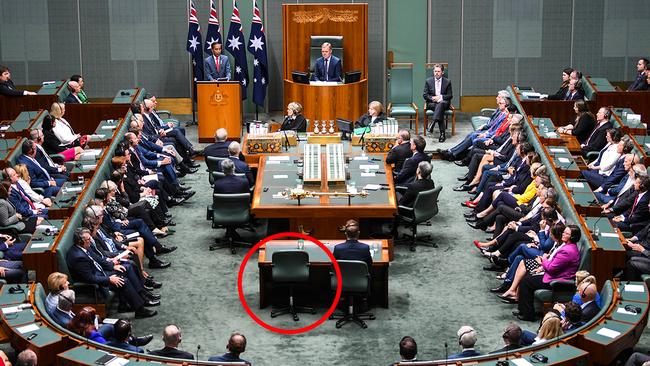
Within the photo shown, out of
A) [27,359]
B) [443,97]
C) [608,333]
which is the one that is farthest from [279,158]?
[27,359]

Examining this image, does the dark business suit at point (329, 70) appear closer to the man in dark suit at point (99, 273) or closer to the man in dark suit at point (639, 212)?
the man in dark suit at point (639, 212)

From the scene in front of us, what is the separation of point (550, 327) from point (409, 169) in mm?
5576

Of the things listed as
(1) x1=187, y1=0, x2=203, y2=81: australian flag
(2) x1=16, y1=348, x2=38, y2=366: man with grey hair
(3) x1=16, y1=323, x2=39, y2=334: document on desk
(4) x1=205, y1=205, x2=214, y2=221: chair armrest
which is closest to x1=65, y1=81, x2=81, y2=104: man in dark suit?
(1) x1=187, y1=0, x2=203, y2=81: australian flag

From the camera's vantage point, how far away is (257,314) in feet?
41.7

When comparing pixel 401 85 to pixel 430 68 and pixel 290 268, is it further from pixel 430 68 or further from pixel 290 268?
pixel 290 268

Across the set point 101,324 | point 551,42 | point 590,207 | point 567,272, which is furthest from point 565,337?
point 551,42

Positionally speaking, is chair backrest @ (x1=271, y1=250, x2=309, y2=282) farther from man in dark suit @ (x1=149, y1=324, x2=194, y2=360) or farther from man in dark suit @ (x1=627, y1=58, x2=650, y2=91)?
man in dark suit @ (x1=627, y1=58, x2=650, y2=91)

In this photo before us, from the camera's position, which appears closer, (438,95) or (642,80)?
(642,80)

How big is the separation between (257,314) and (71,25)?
34.8 ft

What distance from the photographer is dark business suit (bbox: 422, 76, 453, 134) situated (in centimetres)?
1944

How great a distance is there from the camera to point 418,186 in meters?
14.7

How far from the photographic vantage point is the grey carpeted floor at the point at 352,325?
11.8 meters

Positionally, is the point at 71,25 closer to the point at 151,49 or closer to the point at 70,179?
the point at 151,49

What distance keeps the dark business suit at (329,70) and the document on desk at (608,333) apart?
10187 mm
